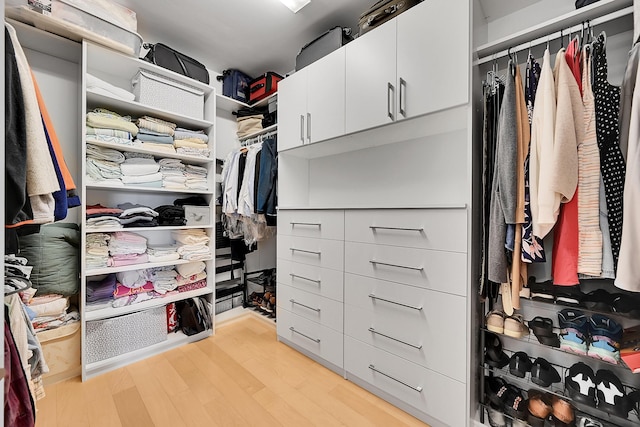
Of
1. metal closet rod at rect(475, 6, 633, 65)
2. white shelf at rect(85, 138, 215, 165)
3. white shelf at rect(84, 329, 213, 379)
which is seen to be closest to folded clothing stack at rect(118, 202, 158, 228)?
white shelf at rect(85, 138, 215, 165)

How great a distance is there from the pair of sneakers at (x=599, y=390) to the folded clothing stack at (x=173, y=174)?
2655mm

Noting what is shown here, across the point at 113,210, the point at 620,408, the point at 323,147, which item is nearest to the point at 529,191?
the point at 620,408

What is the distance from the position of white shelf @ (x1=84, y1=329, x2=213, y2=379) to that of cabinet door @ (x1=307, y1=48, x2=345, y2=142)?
6.07ft

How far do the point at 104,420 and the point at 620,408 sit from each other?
2.33m

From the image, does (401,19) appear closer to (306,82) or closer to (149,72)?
(306,82)

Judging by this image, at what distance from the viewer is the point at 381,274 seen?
1.56 meters

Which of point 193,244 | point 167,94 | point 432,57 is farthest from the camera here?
point 193,244

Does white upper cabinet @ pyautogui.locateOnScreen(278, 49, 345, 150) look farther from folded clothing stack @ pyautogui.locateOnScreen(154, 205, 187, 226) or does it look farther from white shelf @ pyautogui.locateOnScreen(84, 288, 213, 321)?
white shelf @ pyautogui.locateOnScreen(84, 288, 213, 321)

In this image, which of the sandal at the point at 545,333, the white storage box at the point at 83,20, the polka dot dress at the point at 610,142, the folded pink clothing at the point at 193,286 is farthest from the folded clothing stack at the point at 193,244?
the polka dot dress at the point at 610,142

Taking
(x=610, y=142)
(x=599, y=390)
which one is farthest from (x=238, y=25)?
(x=599, y=390)

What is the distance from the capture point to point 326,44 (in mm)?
1925

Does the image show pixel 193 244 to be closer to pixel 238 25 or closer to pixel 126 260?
pixel 126 260

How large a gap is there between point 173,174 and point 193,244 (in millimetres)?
597

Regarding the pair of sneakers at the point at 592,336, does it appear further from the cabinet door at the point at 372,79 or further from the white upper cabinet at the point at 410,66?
the cabinet door at the point at 372,79
